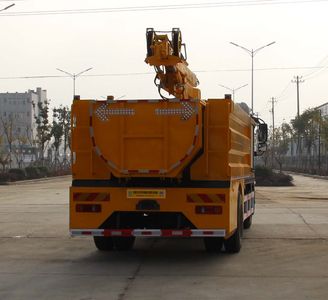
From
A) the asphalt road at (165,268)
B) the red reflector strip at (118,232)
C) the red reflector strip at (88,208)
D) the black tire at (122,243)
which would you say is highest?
the red reflector strip at (88,208)

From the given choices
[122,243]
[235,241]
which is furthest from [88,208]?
[235,241]

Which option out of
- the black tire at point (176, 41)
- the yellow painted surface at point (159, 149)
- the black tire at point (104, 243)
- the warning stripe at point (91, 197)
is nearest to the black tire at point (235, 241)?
the yellow painted surface at point (159, 149)

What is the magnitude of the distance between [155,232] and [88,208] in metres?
1.21

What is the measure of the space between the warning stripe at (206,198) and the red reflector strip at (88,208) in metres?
1.53

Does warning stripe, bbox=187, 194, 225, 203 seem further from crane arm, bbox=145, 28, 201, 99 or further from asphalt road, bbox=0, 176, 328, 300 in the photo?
crane arm, bbox=145, 28, 201, 99

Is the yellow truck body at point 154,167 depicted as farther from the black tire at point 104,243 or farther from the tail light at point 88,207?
the black tire at point 104,243

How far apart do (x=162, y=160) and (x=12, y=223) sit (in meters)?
8.43

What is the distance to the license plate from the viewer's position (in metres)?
10.1

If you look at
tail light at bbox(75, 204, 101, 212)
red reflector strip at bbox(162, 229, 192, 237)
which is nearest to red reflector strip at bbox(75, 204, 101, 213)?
tail light at bbox(75, 204, 101, 212)

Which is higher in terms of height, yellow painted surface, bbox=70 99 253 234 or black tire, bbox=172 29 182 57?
black tire, bbox=172 29 182 57

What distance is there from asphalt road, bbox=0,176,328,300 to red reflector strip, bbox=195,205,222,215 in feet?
2.83

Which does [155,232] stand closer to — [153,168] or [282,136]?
[153,168]

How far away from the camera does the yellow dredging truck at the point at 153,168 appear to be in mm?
9867

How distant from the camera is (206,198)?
10.0 meters
